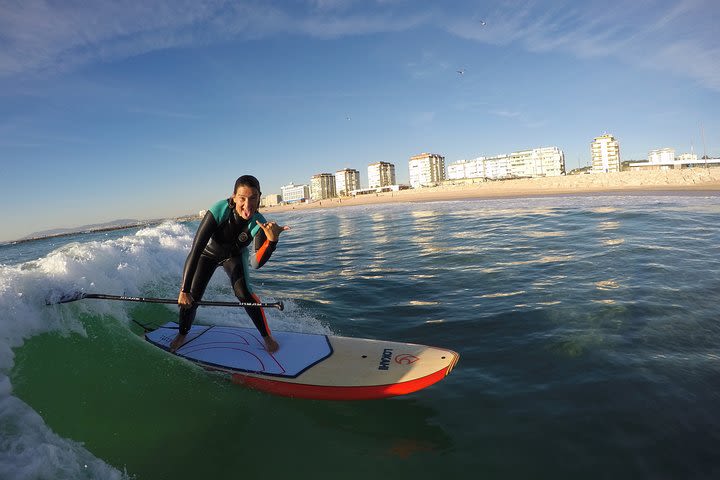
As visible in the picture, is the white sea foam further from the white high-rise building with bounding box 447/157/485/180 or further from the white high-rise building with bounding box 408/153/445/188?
the white high-rise building with bounding box 447/157/485/180

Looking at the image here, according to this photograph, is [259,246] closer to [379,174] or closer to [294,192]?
[379,174]

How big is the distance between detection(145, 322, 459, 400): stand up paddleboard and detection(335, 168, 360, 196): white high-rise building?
152 m

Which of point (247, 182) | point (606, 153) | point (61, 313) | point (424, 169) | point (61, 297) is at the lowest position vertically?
point (61, 313)

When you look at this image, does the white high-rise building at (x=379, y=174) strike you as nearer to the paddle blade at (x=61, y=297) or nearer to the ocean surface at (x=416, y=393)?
the ocean surface at (x=416, y=393)

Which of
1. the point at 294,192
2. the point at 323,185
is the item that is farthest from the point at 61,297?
the point at 294,192

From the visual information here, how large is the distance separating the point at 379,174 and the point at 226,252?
15416 centimetres

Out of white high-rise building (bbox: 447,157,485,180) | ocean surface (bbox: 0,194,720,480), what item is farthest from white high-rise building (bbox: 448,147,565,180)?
ocean surface (bbox: 0,194,720,480)

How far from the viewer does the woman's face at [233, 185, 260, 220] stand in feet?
13.9

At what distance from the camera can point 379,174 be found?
156m

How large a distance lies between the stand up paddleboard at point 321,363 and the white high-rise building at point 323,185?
498 feet

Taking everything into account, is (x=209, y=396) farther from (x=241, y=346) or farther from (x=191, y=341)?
(x=191, y=341)

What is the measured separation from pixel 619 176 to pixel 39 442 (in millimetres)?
55256

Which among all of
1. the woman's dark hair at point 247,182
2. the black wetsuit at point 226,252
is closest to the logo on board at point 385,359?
the black wetsuit at point 226,252

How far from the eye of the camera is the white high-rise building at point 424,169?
14575 cm
